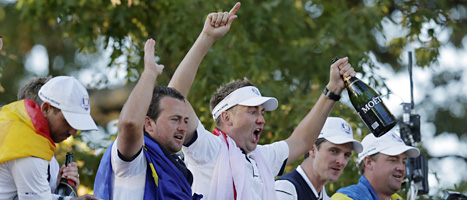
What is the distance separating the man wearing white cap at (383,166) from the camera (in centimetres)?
728

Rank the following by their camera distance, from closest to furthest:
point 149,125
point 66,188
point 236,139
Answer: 1. point 149,125
2. point 66,188
3. point 236,139

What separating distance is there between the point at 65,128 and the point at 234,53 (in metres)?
6.56

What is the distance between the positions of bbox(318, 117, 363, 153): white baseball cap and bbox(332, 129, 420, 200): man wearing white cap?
582 millimetres

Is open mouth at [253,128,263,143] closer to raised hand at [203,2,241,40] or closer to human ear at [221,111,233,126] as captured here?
human ear at [221,111,233,126]

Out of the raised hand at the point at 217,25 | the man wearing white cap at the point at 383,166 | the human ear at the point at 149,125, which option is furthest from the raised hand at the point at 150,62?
the man wearing white cap at the point at 383,166

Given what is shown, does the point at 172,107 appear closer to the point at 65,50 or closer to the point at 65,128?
the point at 65,128

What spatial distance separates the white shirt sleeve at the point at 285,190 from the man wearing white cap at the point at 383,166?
3.55 feet

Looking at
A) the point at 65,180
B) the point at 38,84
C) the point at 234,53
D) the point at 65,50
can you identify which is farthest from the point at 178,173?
the point at 65,50

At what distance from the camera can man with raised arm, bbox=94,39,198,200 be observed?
4391 millimetres

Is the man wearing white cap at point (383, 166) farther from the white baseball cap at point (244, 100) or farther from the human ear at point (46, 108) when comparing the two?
the human ear at point (46, 108)

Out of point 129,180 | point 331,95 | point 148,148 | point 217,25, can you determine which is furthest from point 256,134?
point 129,180

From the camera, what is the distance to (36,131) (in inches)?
179

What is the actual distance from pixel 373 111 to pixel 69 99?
76.9 inches

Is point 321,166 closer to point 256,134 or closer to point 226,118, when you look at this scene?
point 256,134
